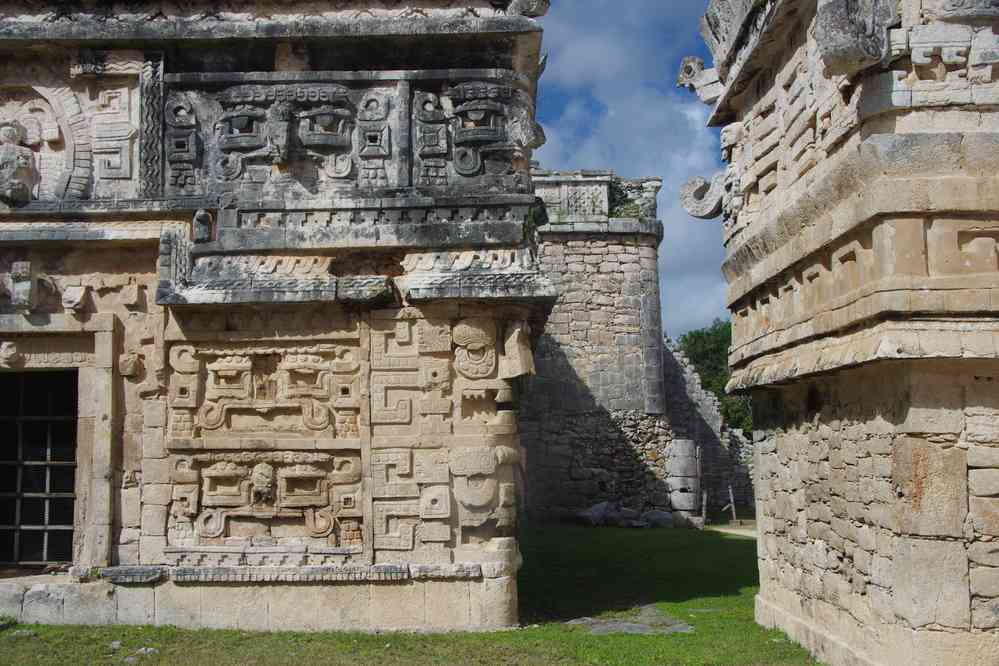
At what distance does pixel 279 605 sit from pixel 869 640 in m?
4.22

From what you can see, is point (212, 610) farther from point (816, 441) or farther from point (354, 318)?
point (816, 441)

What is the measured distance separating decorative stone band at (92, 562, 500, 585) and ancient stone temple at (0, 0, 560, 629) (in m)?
0.02

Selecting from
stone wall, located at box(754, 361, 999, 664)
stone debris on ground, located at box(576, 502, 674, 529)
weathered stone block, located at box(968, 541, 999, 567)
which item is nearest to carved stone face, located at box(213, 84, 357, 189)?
stone wall, located at box(754, 361, 999, 664)

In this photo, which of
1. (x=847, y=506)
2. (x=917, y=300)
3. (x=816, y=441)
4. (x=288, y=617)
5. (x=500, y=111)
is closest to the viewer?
(x=917, y=300)

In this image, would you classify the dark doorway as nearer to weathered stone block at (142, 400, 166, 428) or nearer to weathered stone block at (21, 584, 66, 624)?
weathered stone block at (21, 584, 66, 624)

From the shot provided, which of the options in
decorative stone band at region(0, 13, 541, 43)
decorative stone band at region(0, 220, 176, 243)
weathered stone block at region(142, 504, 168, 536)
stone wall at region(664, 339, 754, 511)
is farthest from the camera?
stone wall at region(664, 339, 754, 511)

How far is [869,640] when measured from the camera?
543cm

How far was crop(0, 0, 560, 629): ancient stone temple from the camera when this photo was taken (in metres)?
7.29

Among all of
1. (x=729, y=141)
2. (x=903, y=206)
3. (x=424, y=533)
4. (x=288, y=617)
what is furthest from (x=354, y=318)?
(x=903, y=206)

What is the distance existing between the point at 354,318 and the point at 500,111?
2.05 metres

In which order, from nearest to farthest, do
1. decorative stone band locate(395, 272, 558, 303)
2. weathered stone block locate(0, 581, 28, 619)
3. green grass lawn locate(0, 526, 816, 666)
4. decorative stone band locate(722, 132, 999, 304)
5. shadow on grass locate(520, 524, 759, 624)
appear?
1. decorative stone band locate(722, 132, 999, 304)
2. green grass lawn locate(0, 526, 816, 666)
3. decorative stone band locate(395, 272, 558, 303)
4. weathered stone block locate(0, 581, 28, 619)
5. shadow on grass locate(520, 524, 759, 624)

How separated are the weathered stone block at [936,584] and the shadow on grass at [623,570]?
3316 millimetres

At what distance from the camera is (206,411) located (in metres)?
7.55

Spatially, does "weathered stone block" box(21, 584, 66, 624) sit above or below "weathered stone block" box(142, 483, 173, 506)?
below
